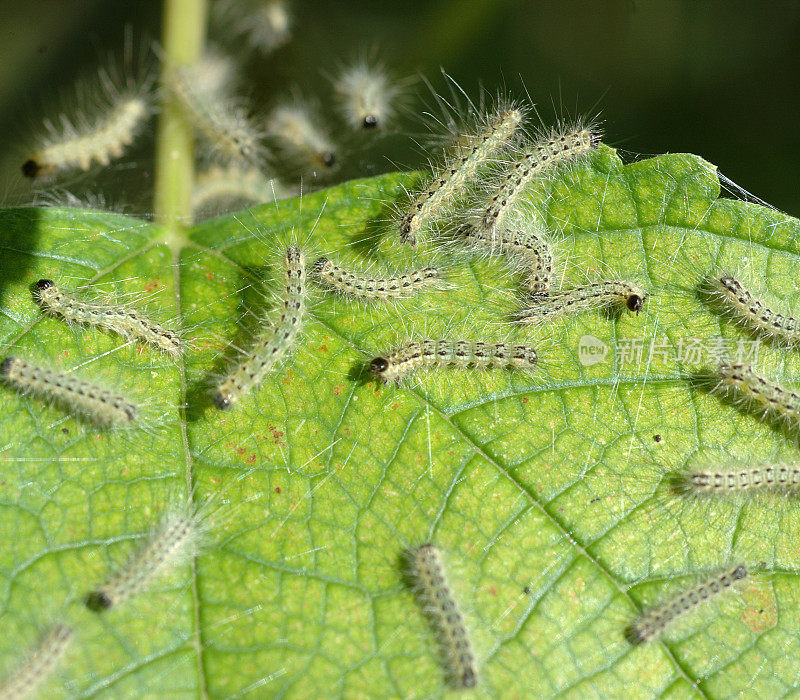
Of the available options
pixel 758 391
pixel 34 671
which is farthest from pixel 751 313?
pixel 34 671

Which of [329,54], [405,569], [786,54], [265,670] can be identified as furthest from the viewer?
[329,54]

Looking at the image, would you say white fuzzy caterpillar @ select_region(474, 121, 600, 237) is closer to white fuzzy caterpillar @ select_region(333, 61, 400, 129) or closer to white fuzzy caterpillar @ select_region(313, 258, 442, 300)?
white fuzzy caterpillar @ select_region(313, 258, 442, 300)

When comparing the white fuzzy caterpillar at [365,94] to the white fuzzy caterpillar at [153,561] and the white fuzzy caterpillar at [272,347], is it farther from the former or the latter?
the white fuzzy caterpillar at [153,561]

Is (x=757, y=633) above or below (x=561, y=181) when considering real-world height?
below

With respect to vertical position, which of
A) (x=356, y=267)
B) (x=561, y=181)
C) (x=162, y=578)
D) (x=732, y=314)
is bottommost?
(x=162, y=578)

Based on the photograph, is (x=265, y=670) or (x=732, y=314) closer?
(x=265, y=670)

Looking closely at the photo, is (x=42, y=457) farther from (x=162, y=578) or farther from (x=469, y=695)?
(x=469, y=695)

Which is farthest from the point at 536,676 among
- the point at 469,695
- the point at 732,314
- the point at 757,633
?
the point at 732,314

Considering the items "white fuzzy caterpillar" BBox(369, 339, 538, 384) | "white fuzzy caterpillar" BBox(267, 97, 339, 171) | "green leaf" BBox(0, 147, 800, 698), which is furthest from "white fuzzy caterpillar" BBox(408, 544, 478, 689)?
"white fuzzy caterpillar" BBox(267, 97, 339, 171)
